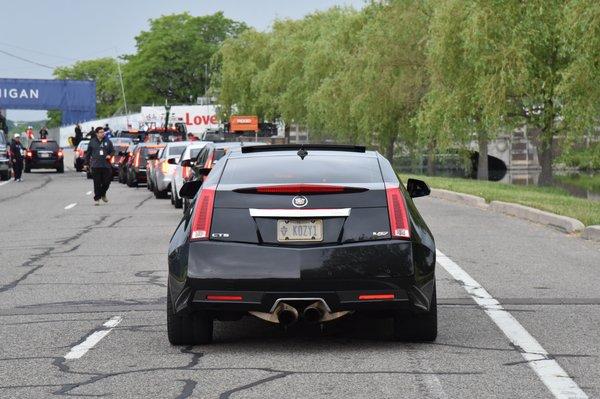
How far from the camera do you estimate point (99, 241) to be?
19250 millimetres

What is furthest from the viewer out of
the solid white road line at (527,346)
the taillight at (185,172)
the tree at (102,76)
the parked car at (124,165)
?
the tree at (102,76)

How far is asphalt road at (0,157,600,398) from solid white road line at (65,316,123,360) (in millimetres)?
14

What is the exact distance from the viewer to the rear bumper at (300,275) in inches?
332

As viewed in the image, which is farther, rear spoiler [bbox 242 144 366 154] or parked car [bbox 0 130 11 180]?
parked car [bbox 0 130 11 180]

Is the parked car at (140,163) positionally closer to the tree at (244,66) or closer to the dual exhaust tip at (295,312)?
the dual exhaust tip at (295,312)

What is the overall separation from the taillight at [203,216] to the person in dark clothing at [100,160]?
2096 centimetres

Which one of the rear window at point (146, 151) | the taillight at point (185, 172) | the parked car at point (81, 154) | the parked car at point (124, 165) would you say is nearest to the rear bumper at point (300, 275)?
the taillight at point (185, 172)

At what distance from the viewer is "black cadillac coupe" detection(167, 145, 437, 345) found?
27.7 feet

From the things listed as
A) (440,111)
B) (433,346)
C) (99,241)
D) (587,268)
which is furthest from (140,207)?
(433,346)

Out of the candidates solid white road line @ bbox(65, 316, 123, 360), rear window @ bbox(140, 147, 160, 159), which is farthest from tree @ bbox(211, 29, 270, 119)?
solid white road line @ bbox(65, 316, 123, 360)

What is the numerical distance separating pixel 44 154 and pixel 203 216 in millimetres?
53363

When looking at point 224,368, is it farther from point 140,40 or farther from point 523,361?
point 140,40

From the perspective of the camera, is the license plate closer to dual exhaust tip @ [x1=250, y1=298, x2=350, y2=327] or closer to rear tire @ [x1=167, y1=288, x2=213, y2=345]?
dual exhaust tip @ [x1=250, y1=298, x2=350, y2=327]

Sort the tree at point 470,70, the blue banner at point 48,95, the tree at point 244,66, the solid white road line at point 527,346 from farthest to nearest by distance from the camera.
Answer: the blue banner at point 48,95 → the tree at point 244,66 → the tree at point 470,70 → the solid white road line at point 527,346
